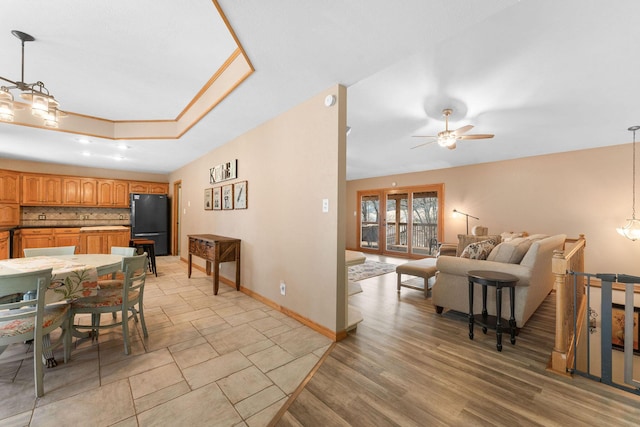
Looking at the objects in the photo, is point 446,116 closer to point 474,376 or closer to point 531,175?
point 474,376

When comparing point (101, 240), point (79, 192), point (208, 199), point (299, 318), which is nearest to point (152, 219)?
point (101, 240)

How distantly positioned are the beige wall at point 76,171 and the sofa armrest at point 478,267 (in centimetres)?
787

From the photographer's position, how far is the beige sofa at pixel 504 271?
255 centimetres

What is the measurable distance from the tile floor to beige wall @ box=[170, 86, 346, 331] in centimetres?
44

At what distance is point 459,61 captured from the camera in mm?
2268

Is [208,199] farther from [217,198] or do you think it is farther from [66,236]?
[66,236]

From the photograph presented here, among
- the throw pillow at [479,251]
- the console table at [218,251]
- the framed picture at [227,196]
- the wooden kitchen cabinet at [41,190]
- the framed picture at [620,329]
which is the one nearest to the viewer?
the throw pillow at [479,251]

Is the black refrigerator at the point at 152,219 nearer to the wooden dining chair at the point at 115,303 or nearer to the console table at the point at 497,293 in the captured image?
the wooden dining chair at the point at 115,303

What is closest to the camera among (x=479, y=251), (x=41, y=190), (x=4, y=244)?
(x=479, y=251)

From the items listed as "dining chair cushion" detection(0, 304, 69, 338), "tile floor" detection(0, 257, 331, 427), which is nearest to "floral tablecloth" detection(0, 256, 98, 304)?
"dining chair cushion" detection(0, 304, 69, 338)

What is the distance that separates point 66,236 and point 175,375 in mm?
6406

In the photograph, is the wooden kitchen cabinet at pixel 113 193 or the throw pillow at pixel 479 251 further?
the wooden kitchen cabinet at pixel 113 193

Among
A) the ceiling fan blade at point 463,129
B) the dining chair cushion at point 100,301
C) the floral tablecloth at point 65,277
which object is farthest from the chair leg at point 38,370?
the ceiling fan blade at point 463,129

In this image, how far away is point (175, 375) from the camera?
1.87 meters
